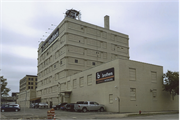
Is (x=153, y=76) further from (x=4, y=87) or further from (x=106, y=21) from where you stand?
(x=4, y=87)

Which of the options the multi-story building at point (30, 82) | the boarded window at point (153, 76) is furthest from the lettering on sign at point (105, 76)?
the multi-story building at point (30, 82)

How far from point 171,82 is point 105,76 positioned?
36.9ft

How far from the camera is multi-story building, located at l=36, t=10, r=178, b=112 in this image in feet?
107

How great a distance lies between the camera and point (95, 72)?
123 ft

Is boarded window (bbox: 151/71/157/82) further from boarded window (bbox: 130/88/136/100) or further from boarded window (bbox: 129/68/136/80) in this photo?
boarded window (bbox: 130/88/136/100)

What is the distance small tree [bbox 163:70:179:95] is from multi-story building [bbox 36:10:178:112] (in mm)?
1163

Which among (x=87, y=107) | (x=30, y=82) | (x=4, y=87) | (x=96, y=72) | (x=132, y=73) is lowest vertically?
(x=30, y=82)

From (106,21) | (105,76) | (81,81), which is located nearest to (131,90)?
(105,76)

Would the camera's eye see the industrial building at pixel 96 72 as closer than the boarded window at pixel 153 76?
Yes

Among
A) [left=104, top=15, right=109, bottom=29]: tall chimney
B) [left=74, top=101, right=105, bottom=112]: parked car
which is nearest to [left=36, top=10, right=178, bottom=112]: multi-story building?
[left=104, top=15, right=109, bottom=29]: tall chimney

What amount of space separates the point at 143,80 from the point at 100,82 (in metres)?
7.21

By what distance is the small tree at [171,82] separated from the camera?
34312mm

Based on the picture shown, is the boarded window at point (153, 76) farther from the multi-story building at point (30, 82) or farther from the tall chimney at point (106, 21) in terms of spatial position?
the multi-story building at point (30, 82)

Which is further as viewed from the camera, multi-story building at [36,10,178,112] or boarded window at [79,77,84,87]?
boarded window at [79,77,84,87]
